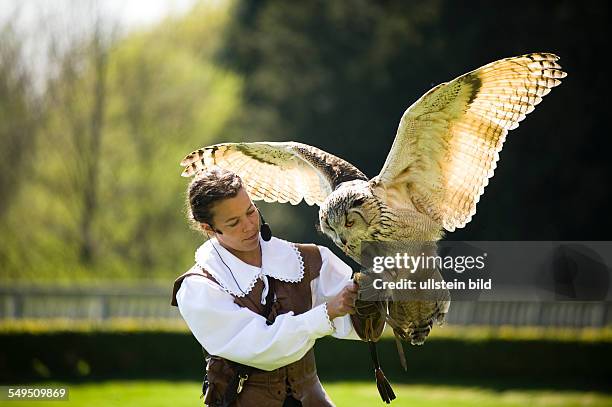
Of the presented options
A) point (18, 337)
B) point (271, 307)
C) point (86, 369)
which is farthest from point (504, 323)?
point (271, 307)

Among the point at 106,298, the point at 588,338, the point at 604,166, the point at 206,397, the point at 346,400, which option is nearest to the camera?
the point at 206,397

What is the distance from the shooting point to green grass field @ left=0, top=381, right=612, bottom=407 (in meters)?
7.93

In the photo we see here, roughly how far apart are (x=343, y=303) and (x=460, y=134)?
100 centimetres

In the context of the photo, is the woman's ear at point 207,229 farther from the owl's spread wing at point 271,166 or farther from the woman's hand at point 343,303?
the owl's spread wing at point 271,166

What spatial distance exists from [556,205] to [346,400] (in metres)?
8.71

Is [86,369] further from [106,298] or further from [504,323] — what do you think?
[504,323]

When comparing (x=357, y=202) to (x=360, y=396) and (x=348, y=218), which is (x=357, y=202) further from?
(x=360, y=396)

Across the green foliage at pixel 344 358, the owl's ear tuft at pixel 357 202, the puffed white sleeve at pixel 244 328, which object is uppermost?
the owl's ear tuft at pixel 357 202

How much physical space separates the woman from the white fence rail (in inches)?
277

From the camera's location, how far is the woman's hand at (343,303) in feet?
8.88

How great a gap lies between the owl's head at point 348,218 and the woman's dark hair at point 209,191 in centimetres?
37

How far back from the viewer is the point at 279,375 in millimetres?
2869

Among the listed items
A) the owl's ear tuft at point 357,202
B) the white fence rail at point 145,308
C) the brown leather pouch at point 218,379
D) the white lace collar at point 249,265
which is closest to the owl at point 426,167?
the owl's ear tuft at point 357,202

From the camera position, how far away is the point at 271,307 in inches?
114
